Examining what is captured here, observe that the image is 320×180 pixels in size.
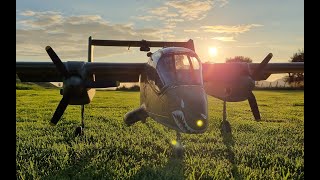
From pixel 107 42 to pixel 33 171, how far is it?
29.5 feet

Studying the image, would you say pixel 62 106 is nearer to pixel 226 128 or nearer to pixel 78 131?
pixel 78 131

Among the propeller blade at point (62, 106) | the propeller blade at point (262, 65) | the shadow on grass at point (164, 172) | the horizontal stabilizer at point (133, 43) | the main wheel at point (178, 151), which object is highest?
the horizontal stabilizer at point (133, 43)

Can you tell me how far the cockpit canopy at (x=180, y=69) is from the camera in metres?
9.24

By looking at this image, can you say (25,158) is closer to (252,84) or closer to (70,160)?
(70,160)

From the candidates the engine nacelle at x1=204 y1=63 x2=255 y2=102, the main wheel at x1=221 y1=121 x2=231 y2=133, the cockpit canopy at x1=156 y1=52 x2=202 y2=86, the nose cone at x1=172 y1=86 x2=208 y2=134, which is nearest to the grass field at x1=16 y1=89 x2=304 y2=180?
the main wheel at x1=221 y1=121 x2=231 y2=133

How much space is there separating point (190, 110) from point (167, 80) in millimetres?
1381

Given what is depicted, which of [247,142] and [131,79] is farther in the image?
[131,79]

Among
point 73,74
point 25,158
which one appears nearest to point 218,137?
point 73,74

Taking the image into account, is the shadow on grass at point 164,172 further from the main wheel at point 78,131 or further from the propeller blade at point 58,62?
the main wheel at point 78,131

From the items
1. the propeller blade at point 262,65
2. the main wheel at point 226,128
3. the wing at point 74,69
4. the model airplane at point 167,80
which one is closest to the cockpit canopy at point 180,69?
Result: the model airplane at point 167,80

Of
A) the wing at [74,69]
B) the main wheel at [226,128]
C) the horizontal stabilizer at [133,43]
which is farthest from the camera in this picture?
the horizontal stabilizer at [133,43]

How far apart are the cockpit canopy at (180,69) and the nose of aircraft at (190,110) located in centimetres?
32

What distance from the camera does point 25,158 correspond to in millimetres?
10023

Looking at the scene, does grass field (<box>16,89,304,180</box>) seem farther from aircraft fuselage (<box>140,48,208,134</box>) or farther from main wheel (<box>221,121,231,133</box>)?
aircraft fuselage (<box>140,48,208,134</box>)
